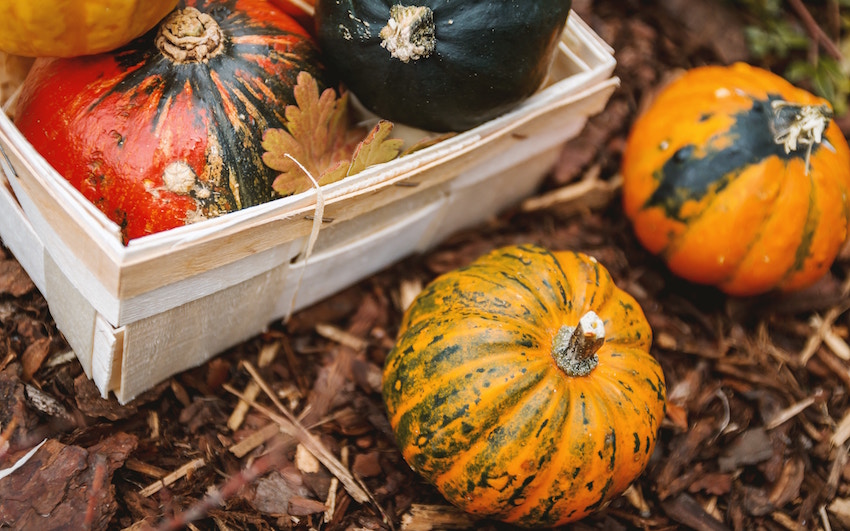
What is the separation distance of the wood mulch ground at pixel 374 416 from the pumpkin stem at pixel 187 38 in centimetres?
70

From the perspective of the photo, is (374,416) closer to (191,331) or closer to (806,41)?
(191,331)

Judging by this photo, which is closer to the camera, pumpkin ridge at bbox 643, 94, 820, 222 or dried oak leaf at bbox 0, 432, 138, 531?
dried oak leaf at bbox 0, 432, 138, 531

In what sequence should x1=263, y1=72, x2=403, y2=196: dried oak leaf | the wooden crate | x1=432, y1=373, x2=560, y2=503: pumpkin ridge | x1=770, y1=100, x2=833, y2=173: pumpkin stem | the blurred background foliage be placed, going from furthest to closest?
1. the blurred background foliage
2. x1=770, y1=100, x2=833, y2=173: pumpkin stem
3. x1=263, y1=72, x2=403, y2=196: dried oak leaf
4. x1=432, y1=373, x2=560, y2=503: pumpkin ridge
5. the wooden crate

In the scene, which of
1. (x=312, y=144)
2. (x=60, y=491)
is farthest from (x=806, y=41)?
(x=60, y=491)

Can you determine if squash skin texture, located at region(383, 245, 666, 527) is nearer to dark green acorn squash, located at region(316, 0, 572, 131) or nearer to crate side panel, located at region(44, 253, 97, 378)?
dark green acorn squash, located at region(316, 0, 572, 131)

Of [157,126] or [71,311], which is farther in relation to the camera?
[71,311]

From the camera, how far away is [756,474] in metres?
2.00

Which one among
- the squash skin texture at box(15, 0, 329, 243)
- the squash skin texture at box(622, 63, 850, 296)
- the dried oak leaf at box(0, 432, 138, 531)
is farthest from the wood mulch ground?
→ the squash skin texture at box(15, 0, 329, 243)

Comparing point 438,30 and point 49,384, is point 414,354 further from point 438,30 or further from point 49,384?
point 49,384

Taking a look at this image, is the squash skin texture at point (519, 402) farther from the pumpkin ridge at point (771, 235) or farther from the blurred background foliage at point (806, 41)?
the blurred background foliage at point (806, 41)

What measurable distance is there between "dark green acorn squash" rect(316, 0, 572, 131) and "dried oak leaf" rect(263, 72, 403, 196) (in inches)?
3.7

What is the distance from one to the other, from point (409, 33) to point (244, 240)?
0.55m

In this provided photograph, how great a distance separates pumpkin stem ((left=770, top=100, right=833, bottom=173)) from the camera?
2.01m

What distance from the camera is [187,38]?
160 centimetres
